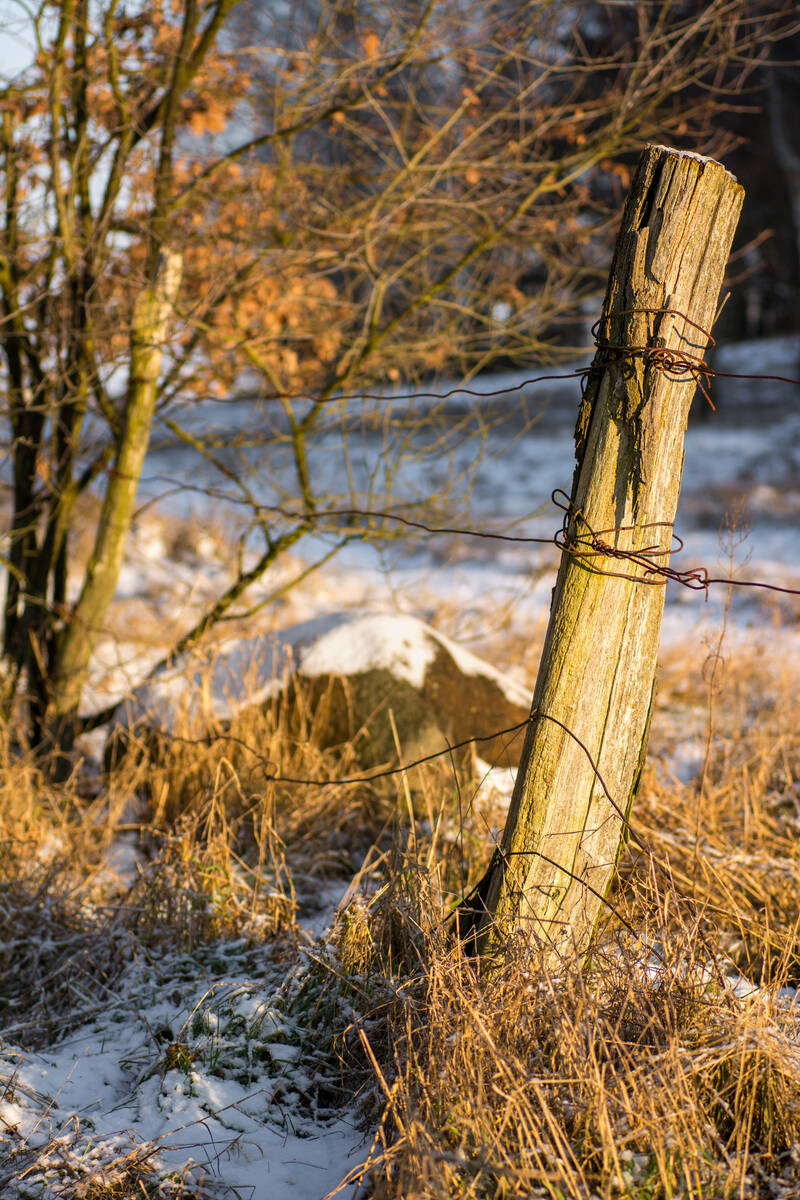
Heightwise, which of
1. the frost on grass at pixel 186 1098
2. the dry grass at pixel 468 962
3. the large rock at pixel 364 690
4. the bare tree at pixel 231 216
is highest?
the bare tree at pixel 231 216

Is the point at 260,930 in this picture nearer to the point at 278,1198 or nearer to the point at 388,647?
the point at 278,1198

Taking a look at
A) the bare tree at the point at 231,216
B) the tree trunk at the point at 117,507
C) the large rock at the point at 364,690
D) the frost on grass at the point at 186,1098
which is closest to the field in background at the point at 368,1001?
the frost on grass at the point at 186,1098

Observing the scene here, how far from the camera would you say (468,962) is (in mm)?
2016

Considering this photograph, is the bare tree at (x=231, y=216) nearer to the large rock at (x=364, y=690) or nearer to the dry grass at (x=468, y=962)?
the large rock at (x=364, y=690)

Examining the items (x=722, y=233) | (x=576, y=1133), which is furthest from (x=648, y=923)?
(x=722, y=233)

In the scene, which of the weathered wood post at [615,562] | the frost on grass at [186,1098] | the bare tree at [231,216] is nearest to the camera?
the frost on grass at [186,1098]

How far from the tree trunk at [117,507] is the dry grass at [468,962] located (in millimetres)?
420

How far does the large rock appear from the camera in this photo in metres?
3.93

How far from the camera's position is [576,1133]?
1.69 m

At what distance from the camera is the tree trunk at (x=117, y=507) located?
12.8 ft

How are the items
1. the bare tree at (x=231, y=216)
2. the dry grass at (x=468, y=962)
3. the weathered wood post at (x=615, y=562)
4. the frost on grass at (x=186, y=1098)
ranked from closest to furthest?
the dry grass at (x=468, y=962)
the frost on grass at (x=186, y=1098)
the weathered wood post at (x=615, y=562)
the bare tree at (x=231, y=216)

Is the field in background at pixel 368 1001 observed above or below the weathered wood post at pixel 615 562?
below

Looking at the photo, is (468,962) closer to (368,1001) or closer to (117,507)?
(368,1001)

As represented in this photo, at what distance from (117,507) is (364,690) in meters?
1.54
